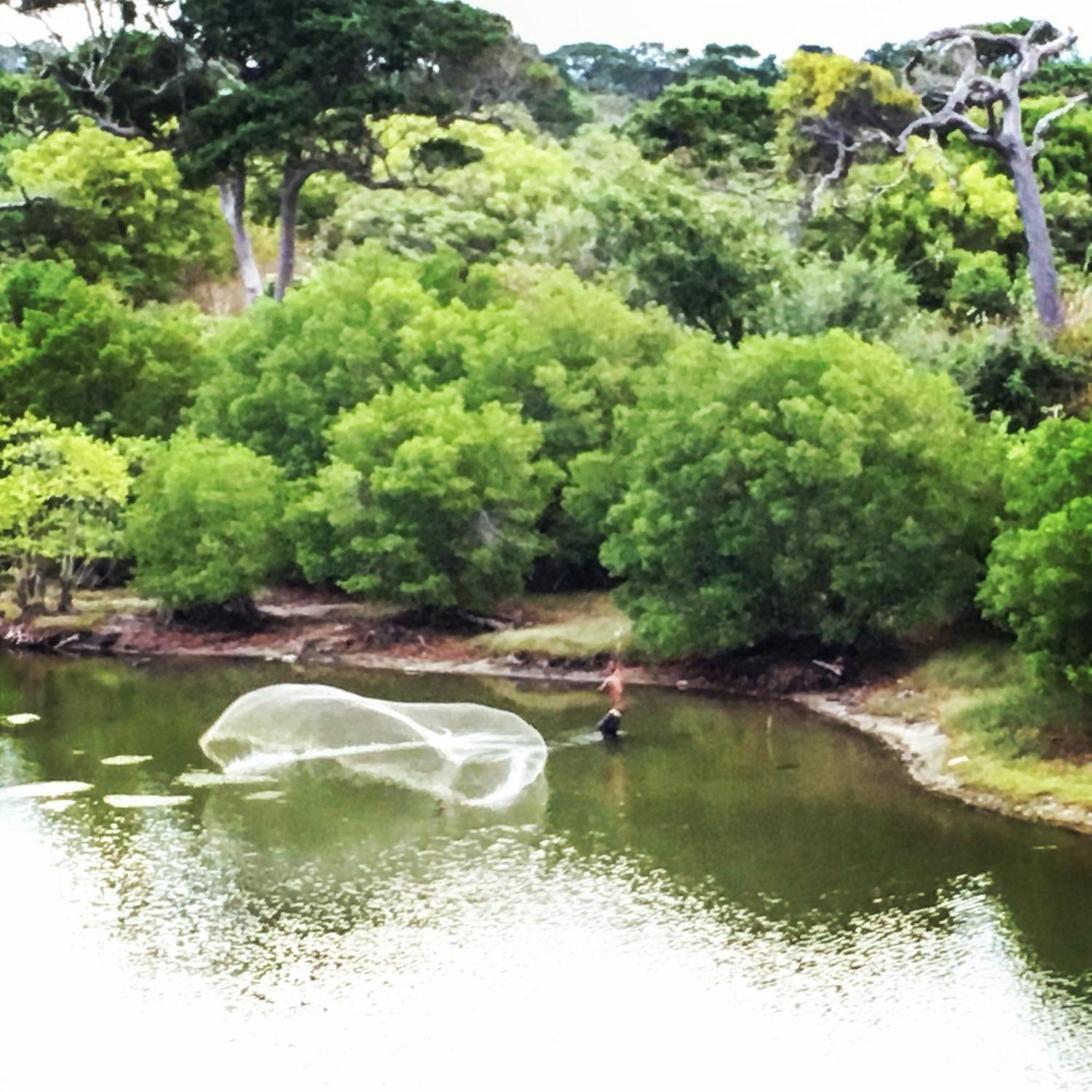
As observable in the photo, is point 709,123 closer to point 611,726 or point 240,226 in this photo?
point 240,226

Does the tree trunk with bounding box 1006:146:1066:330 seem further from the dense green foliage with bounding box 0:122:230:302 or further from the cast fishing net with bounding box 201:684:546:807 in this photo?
the dense green foliage with bounding box 0:122:230:302

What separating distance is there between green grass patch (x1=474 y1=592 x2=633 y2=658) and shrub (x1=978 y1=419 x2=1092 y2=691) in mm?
14103

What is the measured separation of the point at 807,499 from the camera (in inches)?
1793

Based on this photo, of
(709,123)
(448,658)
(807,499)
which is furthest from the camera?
(709,123)

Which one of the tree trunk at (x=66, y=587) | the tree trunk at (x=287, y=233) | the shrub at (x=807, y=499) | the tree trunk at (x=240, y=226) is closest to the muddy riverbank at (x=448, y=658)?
the tree trunk at (x=66, y=587)

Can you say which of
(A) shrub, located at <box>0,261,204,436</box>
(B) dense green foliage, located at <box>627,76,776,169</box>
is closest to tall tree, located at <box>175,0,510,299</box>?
(A) shrub, located at <box>0,261,204,436</box>

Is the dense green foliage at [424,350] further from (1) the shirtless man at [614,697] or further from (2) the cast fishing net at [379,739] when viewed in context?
(2) the cast fishing net at [379,739]

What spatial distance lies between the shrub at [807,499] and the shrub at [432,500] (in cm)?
674

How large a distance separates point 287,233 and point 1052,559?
40.0 m

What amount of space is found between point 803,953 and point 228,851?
11420mm

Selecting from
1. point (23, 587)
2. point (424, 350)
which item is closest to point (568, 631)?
point (424, 350)

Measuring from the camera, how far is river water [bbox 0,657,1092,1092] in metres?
23.8

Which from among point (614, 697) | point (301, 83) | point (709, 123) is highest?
point (709, 123)

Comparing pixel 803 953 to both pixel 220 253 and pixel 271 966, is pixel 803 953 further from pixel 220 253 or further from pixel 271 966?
pixel 220 253
